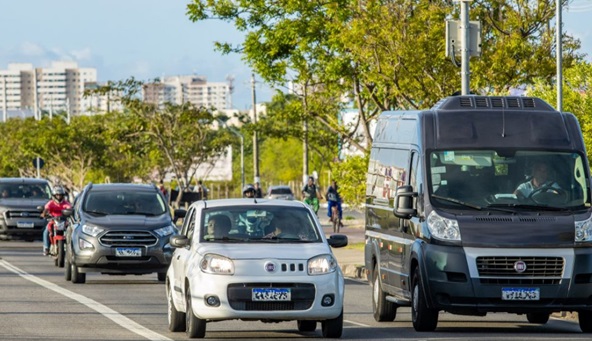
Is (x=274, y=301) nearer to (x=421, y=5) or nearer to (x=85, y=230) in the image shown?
(x=85, y=230)

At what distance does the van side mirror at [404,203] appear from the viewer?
17.2 m

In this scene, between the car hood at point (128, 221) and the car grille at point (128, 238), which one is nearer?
the car grille at point (128, 238)

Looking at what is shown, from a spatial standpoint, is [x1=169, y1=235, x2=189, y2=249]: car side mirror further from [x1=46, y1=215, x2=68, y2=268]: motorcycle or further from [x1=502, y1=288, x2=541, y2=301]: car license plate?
[x1=46, y1=215, x2=68, y2=268]: motorcycle

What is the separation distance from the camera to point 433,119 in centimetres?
1773

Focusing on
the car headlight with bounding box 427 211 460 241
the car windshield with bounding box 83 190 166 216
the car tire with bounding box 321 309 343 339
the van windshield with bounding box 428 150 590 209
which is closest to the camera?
the car tire with bounding box 321 309 343 339

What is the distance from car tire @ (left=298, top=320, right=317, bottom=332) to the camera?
1684 cm

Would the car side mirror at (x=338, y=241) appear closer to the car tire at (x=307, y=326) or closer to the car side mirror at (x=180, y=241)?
the car tire at (x=307, y=326)

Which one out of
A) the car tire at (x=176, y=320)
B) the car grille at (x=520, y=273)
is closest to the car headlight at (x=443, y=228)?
the car grille at (x=520, y=273)

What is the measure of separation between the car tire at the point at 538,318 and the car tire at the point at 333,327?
12.4 feet

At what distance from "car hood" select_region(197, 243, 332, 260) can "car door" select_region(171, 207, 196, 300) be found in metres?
0.44

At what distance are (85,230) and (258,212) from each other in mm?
10494

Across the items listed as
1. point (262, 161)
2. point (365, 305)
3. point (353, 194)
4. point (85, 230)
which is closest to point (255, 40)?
point (353, 194)

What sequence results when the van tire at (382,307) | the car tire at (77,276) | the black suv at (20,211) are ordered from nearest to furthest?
the van tire at (382,307), the car tire at (77,276), the black suv at (20,211)

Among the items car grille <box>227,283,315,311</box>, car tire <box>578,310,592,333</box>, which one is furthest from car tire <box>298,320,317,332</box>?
car tire <box>578,310,592,333</box>
